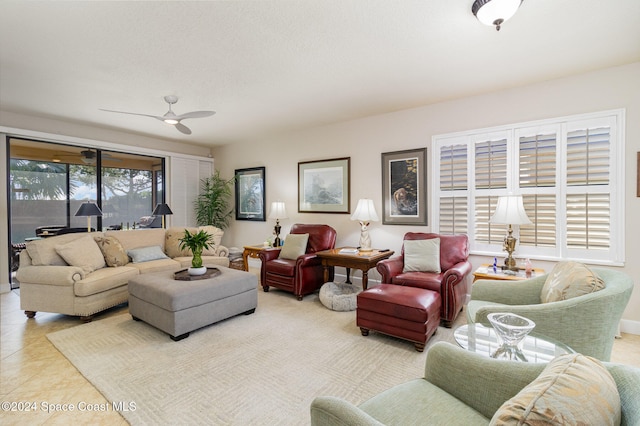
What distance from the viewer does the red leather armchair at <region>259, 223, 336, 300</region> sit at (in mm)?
4152

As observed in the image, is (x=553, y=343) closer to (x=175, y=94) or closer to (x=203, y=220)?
(x=175, y=94)

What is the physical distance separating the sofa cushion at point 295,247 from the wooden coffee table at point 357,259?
1.13ft

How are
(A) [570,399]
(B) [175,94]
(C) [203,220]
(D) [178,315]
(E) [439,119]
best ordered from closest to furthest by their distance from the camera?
(A) [570,399] → (D) [178,315] → (B) [175,94] → (E) [439,119] → (C) [203,220]

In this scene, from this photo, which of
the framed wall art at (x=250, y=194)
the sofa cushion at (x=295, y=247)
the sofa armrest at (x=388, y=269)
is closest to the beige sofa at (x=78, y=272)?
the sofa cushion at (x=295, y=247)

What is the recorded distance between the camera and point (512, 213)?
315 cm

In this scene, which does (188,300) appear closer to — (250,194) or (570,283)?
(570,283)

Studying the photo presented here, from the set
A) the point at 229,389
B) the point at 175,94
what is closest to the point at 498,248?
the point at 229,389

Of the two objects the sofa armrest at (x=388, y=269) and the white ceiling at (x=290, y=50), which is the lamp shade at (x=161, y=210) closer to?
the white ceiling at (x=290, y=50)

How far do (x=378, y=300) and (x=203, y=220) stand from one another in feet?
16.2

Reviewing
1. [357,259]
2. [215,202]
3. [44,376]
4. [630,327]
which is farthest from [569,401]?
[215,202]

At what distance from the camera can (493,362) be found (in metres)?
1.27

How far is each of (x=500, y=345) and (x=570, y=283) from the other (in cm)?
78

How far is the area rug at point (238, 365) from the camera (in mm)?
1938

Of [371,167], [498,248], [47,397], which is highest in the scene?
[371,167]
